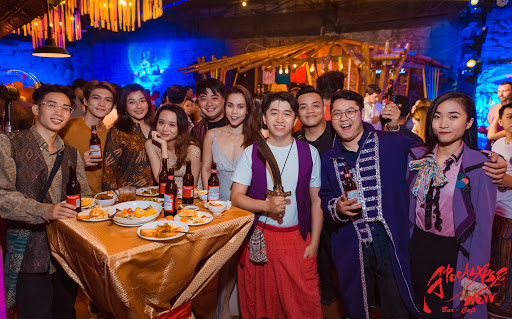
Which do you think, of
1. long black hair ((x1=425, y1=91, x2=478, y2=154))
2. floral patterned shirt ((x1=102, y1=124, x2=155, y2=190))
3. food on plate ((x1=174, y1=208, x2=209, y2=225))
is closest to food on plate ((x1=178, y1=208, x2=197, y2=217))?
food on plate ((x1=174, y1=208, x2=209, y2=225))

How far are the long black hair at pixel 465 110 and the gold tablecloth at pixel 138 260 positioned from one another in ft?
4.75

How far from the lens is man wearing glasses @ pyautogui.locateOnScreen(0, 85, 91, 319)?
2.26m

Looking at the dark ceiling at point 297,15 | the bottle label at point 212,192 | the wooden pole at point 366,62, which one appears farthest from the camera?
the dark ceiling at point 297,15

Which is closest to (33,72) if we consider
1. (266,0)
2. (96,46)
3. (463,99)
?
(96,46)

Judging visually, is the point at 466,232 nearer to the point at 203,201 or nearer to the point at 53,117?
the point at 203,201

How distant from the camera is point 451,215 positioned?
222cm

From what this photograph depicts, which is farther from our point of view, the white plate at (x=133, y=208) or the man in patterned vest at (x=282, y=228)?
the man in patterned vest at (x=282, y=228)

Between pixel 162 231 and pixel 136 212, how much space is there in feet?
1.09

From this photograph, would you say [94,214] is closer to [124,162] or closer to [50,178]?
[50,178]

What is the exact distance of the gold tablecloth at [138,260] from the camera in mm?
1805

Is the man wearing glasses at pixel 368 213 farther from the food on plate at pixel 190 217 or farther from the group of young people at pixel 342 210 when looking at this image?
the food on plate at pixel 190 217

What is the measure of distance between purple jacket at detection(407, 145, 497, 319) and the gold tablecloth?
1428mm

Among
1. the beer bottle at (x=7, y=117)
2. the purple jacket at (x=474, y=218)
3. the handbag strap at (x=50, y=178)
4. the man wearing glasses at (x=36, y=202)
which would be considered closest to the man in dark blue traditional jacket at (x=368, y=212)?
the purple jacket at (x=474, y=218)

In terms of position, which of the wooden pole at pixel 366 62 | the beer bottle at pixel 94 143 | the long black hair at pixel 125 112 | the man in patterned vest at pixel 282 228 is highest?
the wooden pole at pixel 366 62
